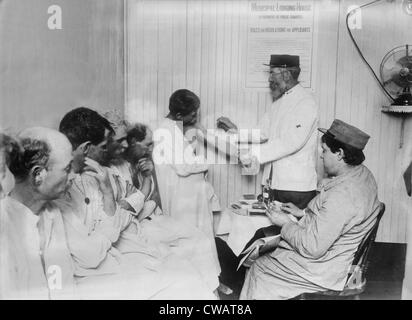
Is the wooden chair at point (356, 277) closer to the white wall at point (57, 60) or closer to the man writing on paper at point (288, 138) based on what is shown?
the man writing on paper at point (288, 138)

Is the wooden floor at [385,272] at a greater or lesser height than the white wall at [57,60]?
lesser

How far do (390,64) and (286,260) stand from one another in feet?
3.70

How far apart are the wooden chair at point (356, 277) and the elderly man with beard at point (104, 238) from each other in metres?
0.59

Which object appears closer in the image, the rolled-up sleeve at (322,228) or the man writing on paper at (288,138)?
the rolled-up sleeve at (322,228)

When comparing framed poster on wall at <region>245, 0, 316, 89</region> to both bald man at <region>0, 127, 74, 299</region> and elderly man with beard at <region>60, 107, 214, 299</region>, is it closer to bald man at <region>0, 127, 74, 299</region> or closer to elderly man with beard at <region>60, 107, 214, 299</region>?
elderly man with beard at <region>60, 107, 214, 299</region>

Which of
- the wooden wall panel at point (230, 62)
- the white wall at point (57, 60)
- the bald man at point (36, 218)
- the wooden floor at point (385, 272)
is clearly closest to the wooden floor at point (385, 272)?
the wooden floor at point (385, 272)

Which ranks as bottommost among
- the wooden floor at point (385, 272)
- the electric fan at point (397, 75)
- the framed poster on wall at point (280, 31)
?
the wooden floor at point (385, 272)

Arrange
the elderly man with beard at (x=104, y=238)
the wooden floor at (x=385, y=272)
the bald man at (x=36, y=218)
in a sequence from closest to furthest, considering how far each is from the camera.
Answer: the bald man at (x=36, y=218)
the elderly man with beard at (x=104, y=238)
the wooden floor at (x=385, y=272)

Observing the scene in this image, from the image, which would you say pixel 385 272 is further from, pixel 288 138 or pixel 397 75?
pixel 397 75

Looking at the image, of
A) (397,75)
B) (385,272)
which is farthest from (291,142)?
(385,272)

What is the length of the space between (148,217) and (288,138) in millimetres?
833

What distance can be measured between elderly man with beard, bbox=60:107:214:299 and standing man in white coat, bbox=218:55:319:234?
63 cm

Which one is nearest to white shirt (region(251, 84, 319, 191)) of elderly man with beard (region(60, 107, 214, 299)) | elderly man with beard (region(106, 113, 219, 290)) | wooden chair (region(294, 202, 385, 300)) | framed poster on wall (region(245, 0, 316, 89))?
framed poster on wall (region(245, 0, 316, 89))

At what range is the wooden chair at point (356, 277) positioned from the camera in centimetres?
245
